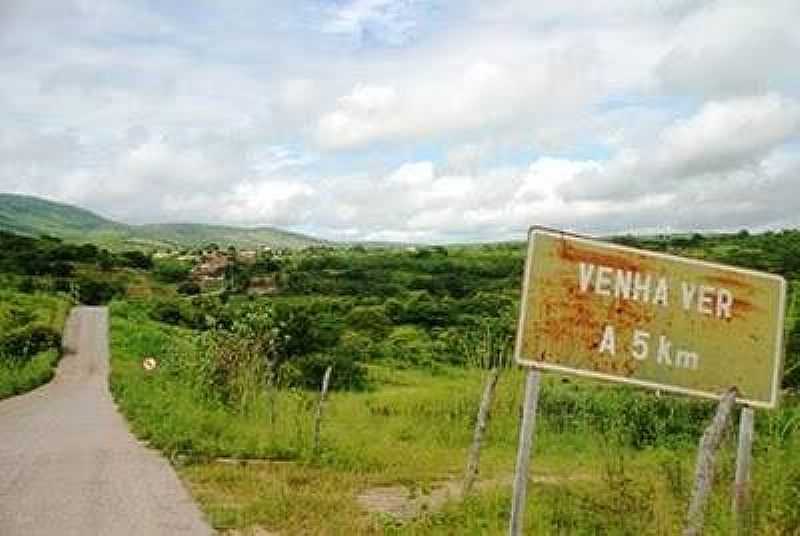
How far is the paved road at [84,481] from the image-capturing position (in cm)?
916

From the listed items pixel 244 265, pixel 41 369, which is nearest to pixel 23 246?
pixel 244 265

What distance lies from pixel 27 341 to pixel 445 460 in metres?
34.2

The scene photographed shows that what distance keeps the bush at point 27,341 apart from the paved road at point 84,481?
63.6 feet

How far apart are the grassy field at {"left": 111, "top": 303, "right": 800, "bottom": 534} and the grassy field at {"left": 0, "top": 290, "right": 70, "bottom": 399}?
21.8 feet

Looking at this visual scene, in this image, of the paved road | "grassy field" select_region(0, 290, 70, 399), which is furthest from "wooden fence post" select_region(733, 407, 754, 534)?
"grassy field" select_region(0, 290, 70, 399)

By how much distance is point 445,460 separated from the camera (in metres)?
15.8

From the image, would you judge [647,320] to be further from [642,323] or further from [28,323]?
[28,323]

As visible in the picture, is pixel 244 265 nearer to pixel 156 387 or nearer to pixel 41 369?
pixel 41 369

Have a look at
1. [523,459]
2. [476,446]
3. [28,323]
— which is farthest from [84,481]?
[28,323]

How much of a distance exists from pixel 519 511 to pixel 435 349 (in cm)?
4173

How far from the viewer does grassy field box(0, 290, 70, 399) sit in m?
33.2

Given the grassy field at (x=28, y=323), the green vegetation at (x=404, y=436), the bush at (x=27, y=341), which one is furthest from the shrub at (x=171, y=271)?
the green vegetation at (x=404, y=436)

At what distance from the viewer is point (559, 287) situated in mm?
5965

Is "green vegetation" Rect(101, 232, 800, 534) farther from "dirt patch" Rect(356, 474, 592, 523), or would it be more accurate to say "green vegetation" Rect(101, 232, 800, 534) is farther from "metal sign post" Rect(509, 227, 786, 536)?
"metal sign post" Rect(509, 227, 786, 536)
